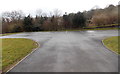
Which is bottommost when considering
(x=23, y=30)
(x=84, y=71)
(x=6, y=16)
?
(x=84, y=71)

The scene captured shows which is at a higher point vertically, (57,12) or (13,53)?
(57,12)

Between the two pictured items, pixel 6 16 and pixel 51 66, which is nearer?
pixel 51 66

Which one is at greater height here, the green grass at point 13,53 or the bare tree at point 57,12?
the bare tree at point 57,12

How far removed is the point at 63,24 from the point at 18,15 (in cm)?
2698

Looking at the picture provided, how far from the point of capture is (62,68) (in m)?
5.87

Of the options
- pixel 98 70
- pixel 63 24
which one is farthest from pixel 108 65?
pixel 63 24

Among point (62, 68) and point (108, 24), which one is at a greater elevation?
point (108, 24)

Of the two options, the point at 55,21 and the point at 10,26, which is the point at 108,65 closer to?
the point at 55,21

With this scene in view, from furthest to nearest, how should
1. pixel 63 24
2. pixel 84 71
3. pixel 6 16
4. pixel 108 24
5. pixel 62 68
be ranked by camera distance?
1. pixel 6 16
2. pixel 63 24
3. pixel 108 24
4. pixel 62 68
5. pixel 84 71

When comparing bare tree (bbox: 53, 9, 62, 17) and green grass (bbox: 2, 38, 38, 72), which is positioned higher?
bare tree (bbox: 53, 9, 62, 17)

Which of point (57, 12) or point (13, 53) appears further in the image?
point (57, 12)

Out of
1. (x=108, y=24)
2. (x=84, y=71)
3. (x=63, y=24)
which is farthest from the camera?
(x=63, y=24)

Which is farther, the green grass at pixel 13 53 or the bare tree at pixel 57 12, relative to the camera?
the bare tree at pixel 57 12

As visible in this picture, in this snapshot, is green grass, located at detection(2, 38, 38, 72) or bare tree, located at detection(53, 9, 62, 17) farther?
bare tree, located at detection(53, 9, 62, 17)
